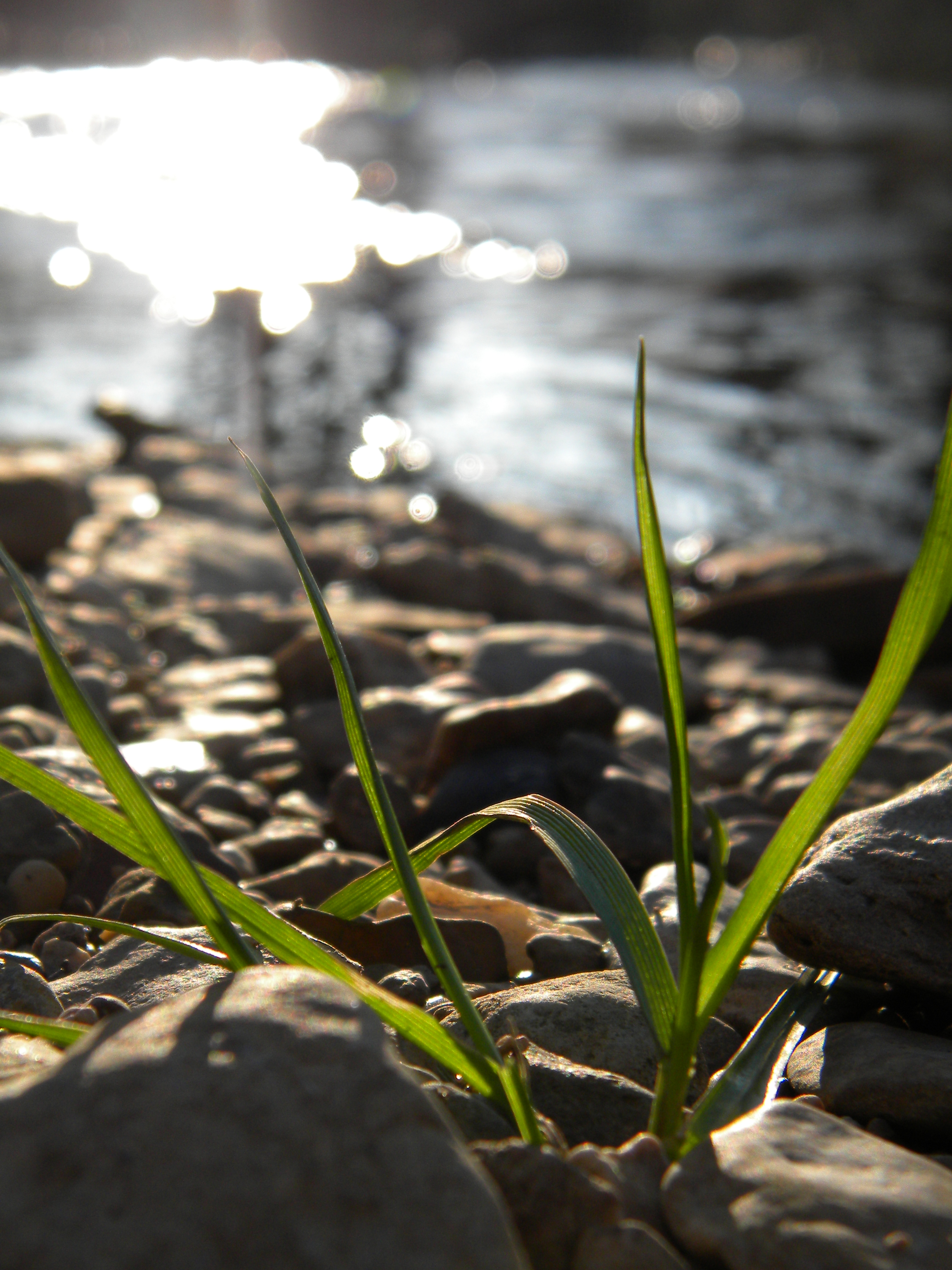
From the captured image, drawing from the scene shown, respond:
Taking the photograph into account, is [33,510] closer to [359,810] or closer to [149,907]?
[359,810]

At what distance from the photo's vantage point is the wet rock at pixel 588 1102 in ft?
4.05

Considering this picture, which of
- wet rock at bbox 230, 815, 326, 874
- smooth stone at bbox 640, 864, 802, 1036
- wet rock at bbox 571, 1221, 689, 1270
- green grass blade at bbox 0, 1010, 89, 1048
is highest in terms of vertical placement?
green grass blade at bbox 0, 1010, 89, 1048

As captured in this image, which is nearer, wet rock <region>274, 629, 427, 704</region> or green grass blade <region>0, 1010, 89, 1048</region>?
green grass blade <region>0, 1010, 89, 1048</region>

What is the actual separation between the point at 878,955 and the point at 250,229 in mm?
15665

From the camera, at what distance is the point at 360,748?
1.22m

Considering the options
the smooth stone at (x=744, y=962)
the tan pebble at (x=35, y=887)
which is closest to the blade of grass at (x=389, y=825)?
the smooth stone at (x=744, y=962)

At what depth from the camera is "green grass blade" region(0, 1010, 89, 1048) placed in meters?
1.09

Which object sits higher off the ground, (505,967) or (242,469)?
(242,469)

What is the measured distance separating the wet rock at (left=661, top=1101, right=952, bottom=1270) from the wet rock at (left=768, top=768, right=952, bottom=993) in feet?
1.14

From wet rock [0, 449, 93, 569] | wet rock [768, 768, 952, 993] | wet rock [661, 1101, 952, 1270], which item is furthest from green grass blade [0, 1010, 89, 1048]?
wet rock [0, 449, 93, 569]

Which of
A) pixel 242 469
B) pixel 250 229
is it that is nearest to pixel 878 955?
pixel 242 469

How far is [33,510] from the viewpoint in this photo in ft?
14.9

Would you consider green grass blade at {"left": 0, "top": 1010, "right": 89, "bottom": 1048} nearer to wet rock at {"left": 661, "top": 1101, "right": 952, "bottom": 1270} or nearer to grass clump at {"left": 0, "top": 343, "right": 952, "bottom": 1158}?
grass clump at {"left": 0, "top": 343, "right": 952, "bottom": 1158}

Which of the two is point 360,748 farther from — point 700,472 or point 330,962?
point 700,472
